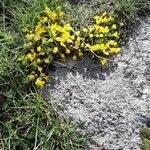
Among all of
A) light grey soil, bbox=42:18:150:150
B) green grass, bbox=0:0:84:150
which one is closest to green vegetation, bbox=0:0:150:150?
green grass, bbox=0:0:84:150

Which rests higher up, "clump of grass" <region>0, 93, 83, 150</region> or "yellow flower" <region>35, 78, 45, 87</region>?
"yellow flower" <region>35, 78, 45, 87</region>

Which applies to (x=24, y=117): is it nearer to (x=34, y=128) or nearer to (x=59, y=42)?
(x=34, y=128)

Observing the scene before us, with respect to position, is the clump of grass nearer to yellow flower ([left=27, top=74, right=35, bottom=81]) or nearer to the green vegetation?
the green vegetation

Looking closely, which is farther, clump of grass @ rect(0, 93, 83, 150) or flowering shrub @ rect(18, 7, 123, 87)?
flowering shrub @ rect(18, 7, 123, 87)

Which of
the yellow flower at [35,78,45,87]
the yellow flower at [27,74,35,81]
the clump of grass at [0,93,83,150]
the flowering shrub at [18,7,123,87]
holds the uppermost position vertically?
the flowering shrub at [18,7,123,87]

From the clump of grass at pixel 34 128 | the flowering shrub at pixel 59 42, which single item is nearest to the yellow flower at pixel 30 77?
the flowering shrub at pixel 59 42

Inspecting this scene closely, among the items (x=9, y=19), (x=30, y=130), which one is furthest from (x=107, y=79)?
(x=9, y=19)

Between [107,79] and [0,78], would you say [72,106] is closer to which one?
[107,79]
